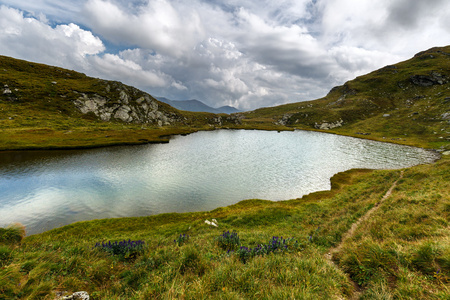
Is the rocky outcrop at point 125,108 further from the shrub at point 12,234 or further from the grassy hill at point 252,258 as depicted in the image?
the shrub at point 12,234

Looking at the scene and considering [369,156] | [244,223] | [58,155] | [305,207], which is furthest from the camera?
[369,156]

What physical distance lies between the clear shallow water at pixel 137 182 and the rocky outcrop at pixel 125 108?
91.7 meters

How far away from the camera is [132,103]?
6393 inches

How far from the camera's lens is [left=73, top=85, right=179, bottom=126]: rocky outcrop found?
136300mm

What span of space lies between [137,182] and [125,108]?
137 metres

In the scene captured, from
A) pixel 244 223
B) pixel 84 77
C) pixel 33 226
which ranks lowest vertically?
pixel 33 226

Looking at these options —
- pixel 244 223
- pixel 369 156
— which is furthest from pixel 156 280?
pixel 369 156

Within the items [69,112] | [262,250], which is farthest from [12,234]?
[69,112]

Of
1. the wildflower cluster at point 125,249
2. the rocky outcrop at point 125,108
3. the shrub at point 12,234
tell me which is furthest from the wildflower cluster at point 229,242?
the rocky outcrop at point 125,108

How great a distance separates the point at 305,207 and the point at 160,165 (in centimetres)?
4129

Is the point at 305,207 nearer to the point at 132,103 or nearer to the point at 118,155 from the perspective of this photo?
the point at 118,155

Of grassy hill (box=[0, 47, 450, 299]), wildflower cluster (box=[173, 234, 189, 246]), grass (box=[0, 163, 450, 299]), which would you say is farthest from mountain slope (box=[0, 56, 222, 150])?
grass (box=[0, 163, 450, 299])

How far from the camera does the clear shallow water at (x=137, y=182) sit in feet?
94.5

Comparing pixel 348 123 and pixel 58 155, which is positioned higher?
pixel 348 123
